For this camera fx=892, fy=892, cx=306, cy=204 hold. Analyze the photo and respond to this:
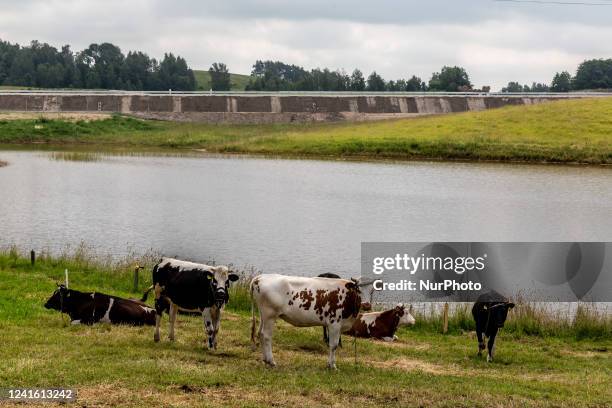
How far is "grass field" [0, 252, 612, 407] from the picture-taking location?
13820 mm

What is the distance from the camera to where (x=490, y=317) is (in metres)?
19.0

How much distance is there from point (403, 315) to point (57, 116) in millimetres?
93963

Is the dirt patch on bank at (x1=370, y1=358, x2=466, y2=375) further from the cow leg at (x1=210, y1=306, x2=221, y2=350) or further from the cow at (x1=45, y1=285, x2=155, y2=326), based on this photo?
the cow at (x1=45, y1=285, x2=155, y2=326)

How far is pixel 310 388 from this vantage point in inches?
566

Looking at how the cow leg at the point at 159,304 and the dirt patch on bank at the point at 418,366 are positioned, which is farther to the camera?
the cow leg at the point at 159,304

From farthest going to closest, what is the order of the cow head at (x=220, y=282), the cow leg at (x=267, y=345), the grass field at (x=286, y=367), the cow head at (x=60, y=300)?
1. the cow head at (x=60, y=300)
2. the cow head at (x=220, y=282)
3. the cow leg at (x=267, y=345)
4. the grass field at (x=286, y=367)

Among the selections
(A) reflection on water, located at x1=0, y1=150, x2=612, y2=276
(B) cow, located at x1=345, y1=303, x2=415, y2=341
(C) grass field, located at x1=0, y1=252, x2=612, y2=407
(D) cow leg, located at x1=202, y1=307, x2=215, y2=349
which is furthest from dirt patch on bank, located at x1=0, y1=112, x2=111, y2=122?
(D) cow leg, located at x1=202, y1=307, x2=215, y2=349

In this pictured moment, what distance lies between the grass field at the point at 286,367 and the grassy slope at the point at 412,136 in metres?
59.9

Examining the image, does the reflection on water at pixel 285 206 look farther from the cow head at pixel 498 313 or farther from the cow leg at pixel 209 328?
the cow leg at pixel 209 328

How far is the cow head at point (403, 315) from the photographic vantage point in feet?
68.5

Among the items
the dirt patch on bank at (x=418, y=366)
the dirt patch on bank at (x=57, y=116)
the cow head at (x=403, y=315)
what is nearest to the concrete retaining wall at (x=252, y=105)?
the dirt patch on bank at (x=57, y=116)

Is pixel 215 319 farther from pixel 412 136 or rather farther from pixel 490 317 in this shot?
pixel 412 136

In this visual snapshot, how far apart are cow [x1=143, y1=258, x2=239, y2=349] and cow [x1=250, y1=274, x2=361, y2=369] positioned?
743 mm

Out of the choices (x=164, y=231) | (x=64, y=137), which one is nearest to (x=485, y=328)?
(x=164, y=231)
